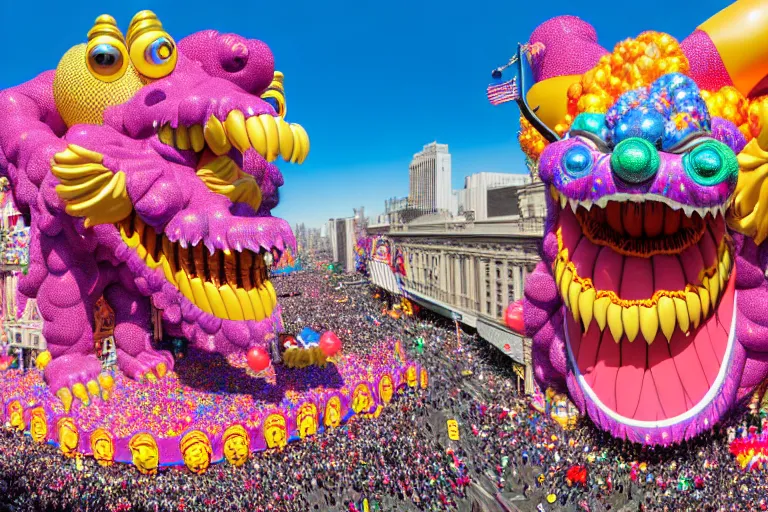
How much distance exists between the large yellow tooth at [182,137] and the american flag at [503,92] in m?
5.10

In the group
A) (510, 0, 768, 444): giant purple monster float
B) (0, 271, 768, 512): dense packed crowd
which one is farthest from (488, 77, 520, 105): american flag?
(0, 271, 768, 512): dense packed crowd

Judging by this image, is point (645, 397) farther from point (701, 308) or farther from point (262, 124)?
point (262, 124)

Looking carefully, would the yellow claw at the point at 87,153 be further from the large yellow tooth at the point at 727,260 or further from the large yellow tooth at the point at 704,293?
the large yellow tooth at the point at 727,260

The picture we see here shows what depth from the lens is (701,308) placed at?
8320 mm

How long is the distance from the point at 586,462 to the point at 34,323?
527 inches

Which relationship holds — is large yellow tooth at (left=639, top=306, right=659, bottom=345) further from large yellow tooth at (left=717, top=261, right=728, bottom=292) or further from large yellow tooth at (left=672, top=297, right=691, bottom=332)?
large yellow tooth at (left=717, top=261, right=728, bottom=292)

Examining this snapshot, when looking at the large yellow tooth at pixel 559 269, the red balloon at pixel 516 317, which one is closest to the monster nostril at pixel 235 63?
the large yellow tooth at pixel 559 269

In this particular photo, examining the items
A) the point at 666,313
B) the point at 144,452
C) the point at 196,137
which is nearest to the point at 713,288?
the point at 666,313

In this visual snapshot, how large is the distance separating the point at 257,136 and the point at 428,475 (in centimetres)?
604

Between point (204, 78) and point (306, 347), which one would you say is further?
point (306, 347)

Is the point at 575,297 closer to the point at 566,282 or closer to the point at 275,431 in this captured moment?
the point at 566,282

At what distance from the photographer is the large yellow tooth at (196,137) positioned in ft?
28.9

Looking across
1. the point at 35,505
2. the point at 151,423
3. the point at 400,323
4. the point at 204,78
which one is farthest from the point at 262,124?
the point at 400,323

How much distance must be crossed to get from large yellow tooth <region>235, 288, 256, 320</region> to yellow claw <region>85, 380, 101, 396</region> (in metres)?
4.11
